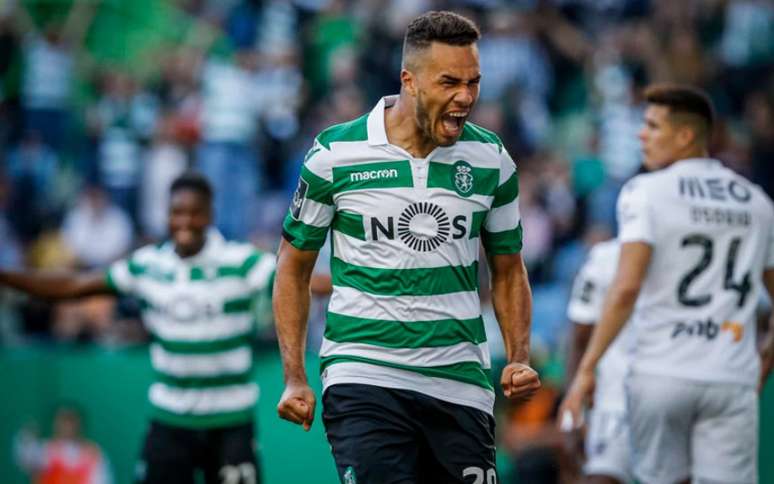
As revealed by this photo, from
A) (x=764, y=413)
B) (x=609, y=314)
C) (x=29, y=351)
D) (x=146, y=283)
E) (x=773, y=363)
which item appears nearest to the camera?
(x=609, y=314)

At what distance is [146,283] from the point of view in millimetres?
9719

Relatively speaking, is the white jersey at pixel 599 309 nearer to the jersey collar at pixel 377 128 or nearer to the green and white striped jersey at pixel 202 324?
the green and white striped jersey at pixel 202 324

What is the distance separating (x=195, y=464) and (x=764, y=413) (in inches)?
201

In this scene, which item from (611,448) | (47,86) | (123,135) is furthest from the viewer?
(47,86)

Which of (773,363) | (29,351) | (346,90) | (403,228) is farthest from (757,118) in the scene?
(403,228)

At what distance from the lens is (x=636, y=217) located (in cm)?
827

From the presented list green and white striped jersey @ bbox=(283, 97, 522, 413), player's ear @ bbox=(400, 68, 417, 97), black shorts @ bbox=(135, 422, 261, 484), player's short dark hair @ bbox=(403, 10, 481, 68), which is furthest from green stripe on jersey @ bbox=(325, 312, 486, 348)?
black shorts @ bbox=(135, 422, 261, 484)

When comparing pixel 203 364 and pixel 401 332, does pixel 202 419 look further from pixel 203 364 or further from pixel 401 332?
pixel 401 332

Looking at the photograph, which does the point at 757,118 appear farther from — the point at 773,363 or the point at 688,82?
the point at 773,363

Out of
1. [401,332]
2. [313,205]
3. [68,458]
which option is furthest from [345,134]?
[68,458]

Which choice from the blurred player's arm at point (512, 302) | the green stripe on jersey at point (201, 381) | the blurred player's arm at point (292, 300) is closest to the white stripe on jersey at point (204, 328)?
the green stripe on jersey at point (201, 381)

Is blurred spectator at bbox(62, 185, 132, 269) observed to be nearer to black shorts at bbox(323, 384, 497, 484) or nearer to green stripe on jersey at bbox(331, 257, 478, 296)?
green stripe on jersey at bbox(331, 257, 478, 296)

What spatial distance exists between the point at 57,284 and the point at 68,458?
5.57 m

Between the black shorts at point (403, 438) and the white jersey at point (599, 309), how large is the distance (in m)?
3.22
